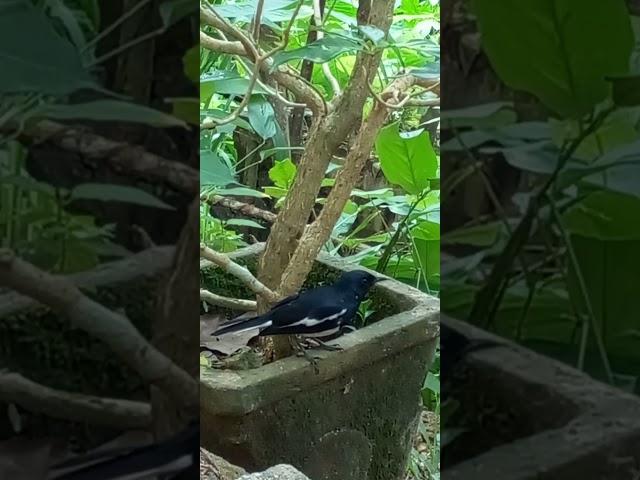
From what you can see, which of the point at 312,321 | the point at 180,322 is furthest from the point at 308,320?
the point at 180,322

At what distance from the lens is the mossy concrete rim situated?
38.2 inches

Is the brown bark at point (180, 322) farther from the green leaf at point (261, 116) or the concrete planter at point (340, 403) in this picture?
the green leaf at point (261, 116)

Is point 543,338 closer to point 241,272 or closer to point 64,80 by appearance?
point 64,80

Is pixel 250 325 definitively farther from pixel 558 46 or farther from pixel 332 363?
pixel 558 46

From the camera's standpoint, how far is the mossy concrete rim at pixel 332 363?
0.97m

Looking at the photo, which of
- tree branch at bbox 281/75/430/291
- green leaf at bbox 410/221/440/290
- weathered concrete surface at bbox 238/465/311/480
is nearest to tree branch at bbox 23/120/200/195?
weathered concrete surface at bbox 238/465/311/480

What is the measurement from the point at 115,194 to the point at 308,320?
0.51m

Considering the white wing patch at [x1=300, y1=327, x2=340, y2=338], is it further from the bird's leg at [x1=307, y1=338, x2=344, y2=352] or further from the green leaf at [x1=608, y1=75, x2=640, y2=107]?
the green leaf at [x1=608, y1=75, x2=640, y2=107]

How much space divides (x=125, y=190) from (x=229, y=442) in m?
0.59

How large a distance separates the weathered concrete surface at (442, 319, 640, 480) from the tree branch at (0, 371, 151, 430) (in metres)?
0.22

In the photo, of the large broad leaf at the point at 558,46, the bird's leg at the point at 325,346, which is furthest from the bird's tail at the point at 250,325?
the large broad leaf at the point at 558,46

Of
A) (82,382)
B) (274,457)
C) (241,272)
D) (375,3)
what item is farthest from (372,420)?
(82,382)

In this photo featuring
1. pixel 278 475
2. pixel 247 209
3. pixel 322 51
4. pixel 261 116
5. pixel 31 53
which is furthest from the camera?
pixel 247 209

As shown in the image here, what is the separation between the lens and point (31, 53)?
1.53ft
